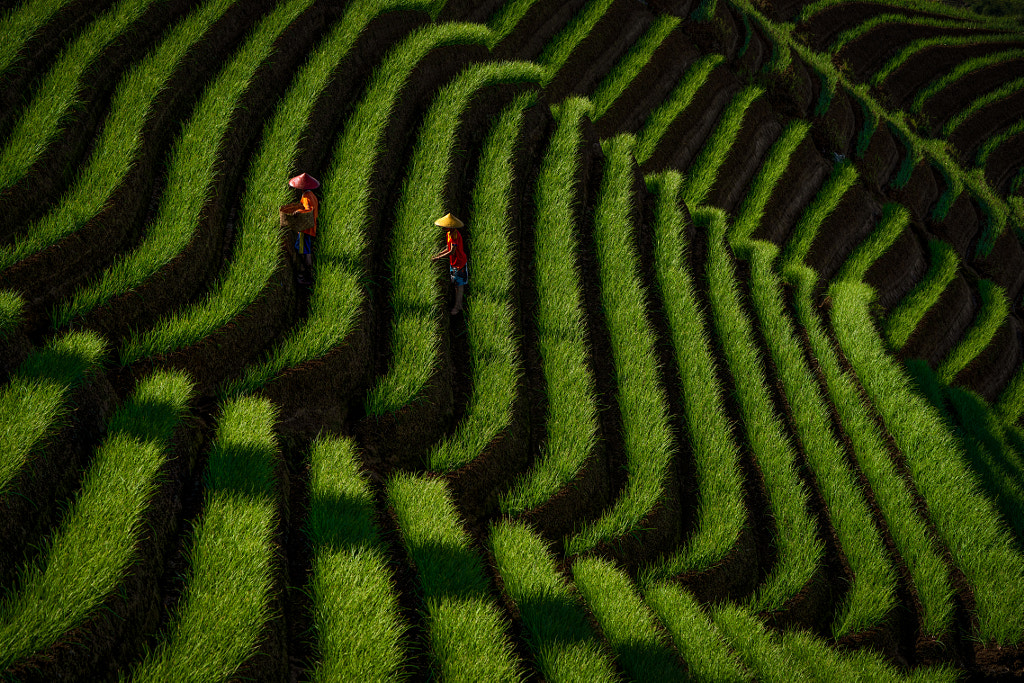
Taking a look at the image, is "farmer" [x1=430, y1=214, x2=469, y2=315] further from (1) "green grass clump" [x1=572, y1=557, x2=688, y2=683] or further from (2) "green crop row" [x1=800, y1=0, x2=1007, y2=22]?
(2) "green crop row" [x1=800, y1=0, x2=1007, y2=22]

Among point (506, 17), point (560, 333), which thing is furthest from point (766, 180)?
point (560, 333)

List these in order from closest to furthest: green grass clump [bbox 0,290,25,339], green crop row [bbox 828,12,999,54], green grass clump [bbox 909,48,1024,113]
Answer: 1. green grass clump [bbox 0,290,25,339]
2. green grass clump [bbox 909,48,1024,113]
3. green crop row [bbox 828,12,999,54]

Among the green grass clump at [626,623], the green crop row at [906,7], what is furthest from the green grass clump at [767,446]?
the green crop row at [906,7]

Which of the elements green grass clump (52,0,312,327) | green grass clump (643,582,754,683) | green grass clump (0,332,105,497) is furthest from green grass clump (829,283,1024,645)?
green grass clump (52,0,312,327)

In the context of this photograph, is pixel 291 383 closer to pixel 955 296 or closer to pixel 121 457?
pixel 121 457

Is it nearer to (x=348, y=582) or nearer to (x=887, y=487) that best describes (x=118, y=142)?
(x=348, y=582)

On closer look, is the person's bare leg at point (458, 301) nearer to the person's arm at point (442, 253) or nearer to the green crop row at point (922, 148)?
the person's arm at point (442, 253)
